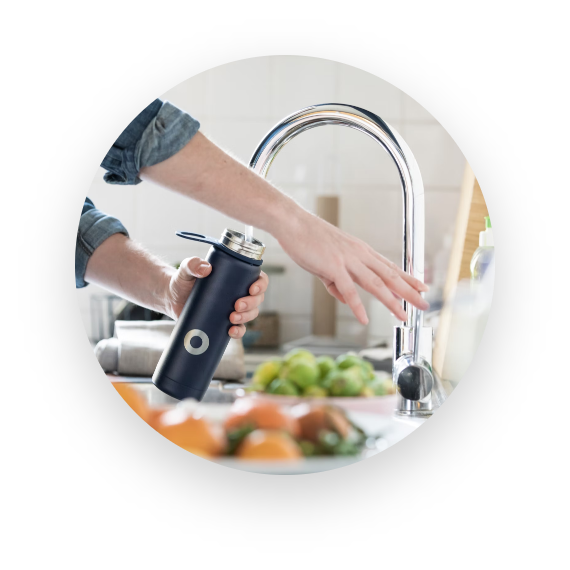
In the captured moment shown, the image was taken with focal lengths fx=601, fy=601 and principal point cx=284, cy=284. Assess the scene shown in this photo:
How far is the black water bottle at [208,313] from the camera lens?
502 mm

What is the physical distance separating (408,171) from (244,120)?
70cm

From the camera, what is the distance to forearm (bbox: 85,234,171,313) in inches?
24.9

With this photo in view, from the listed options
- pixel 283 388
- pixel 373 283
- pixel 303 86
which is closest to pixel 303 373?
pixel 283 388

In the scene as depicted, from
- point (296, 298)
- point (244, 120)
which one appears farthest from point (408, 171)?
point (244, 120)

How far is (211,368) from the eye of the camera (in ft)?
Answer: 1.70

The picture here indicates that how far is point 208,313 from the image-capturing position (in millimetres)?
507

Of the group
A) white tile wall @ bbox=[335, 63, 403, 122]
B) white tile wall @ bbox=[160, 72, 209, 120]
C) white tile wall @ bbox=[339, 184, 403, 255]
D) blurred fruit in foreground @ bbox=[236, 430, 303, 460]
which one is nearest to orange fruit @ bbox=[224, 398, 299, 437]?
blurred fruit in foreground @ bbox=[236, 430, 303, 460]

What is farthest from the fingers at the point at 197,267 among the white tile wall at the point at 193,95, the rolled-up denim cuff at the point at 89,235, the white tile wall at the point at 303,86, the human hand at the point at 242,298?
the white tile wall at the point at 303,86

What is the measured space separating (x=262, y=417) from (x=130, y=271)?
238 mm

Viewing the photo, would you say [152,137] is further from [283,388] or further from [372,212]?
[372,212]

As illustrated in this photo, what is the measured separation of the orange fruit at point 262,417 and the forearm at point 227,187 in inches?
5.9

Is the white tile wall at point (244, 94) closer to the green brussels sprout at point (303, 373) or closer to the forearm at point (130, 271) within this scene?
the forearm at point (130, 271)

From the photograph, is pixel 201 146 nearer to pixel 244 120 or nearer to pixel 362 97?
pixel 244 120

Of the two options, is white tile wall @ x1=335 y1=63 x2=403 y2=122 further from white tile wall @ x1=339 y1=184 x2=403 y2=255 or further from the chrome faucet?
the chrome faucet
